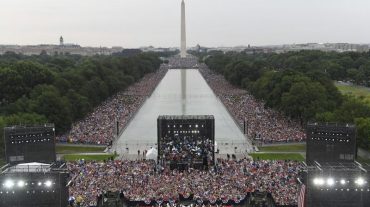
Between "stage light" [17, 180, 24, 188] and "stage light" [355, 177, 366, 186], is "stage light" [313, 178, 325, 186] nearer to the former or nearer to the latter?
"stage light" [355, 177, 366, 186]

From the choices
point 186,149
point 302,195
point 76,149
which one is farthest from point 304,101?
point 302,195

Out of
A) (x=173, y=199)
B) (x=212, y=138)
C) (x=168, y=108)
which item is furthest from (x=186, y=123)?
(x=168, y=108)

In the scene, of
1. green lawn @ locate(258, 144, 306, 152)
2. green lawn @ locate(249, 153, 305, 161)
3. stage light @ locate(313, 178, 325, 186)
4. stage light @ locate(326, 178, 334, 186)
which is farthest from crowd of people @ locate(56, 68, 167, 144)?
stage light @ locate(326, 178, 334, 186)

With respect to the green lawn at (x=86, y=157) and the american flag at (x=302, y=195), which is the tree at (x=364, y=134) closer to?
the american flag at (x=302, y=195)

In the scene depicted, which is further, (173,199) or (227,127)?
(227,127)

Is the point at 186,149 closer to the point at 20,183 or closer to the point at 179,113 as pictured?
the point at 20,183

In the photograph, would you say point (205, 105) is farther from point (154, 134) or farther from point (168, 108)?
point (154, 134)

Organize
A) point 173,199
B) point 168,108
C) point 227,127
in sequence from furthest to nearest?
point 168,108, point 227,127, point 173,199
